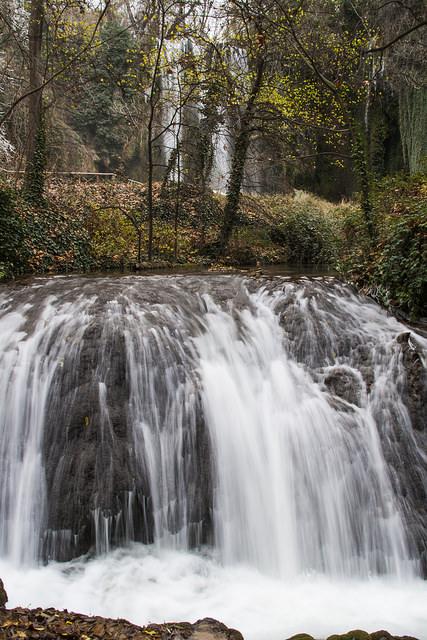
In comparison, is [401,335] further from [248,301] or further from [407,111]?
[407,111]

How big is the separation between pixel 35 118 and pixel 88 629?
12957 millimetres

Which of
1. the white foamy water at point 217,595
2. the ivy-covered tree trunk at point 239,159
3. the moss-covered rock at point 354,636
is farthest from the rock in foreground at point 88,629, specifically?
the ivy-covered tree trunk at point 239,159

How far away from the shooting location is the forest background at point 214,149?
9.48 m

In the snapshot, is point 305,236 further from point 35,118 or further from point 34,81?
point 34,81

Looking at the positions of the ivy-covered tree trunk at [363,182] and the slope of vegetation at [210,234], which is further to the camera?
the ivy-covered tree trunk at [363,182]

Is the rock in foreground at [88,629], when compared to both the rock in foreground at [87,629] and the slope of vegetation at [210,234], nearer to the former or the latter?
the rock in foreground at [87,629]

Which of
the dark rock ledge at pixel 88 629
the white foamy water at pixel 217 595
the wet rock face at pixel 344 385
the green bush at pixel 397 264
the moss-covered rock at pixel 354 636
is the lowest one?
the white foamy water at pixel 217 595

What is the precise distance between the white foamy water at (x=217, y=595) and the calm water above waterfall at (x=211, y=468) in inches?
0.6

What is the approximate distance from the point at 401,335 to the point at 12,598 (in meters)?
5.00

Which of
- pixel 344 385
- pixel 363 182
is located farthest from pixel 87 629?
pixel 363 182

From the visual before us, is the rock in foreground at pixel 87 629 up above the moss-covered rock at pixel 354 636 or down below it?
above

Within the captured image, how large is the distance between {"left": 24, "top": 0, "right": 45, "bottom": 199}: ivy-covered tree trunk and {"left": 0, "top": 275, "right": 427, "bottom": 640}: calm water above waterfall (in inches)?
274

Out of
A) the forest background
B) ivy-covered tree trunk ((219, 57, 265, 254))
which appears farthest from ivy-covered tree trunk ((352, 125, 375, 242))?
ivy-covered tree trunk ((219, 57, 265, 254))

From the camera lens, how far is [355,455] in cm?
528
